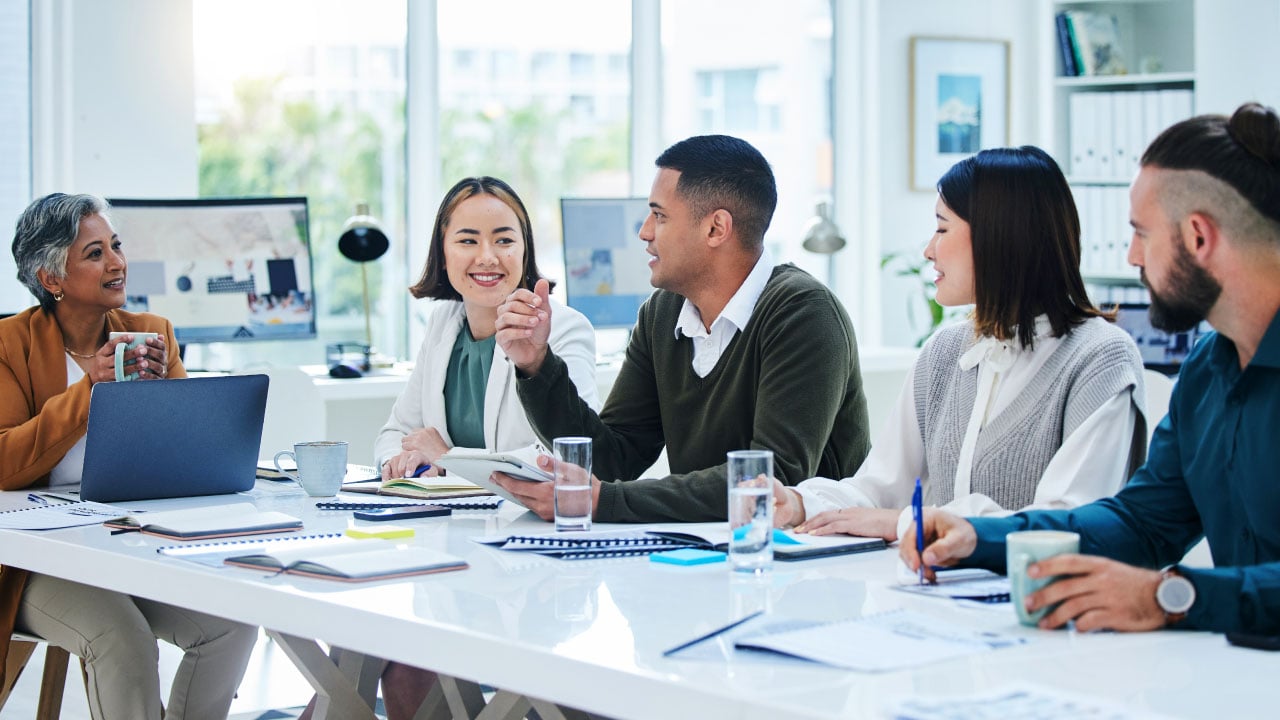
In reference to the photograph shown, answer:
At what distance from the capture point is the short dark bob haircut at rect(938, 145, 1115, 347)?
2.05m

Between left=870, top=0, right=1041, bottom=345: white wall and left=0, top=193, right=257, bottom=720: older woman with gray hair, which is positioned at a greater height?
left=870, top=0, right=1041, bottom=345: white wall

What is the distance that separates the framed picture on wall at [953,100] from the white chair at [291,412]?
3.22 metres

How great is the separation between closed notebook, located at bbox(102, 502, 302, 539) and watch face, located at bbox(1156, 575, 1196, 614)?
4.03ft

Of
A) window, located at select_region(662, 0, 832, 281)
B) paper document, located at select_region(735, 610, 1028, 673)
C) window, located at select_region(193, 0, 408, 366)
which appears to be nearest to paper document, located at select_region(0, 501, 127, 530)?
paper document, located at select_region(735, 610, 1028, 673)

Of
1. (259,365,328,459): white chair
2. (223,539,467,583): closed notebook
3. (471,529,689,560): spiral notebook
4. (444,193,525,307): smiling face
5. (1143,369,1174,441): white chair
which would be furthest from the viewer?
(259,365,328,459): white chair

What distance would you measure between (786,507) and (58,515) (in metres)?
1.12

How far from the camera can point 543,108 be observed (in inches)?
A: 217

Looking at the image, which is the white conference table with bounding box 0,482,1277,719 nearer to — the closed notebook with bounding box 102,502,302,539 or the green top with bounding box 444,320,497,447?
the closed notebook with bounding box 102,502,302,539

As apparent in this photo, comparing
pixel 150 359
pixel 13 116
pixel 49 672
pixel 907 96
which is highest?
pixel 907 96

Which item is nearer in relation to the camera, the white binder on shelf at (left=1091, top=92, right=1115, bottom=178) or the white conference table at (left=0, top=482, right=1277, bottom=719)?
the white conference table at (left=0, top=482, right=1277, bottom=719)

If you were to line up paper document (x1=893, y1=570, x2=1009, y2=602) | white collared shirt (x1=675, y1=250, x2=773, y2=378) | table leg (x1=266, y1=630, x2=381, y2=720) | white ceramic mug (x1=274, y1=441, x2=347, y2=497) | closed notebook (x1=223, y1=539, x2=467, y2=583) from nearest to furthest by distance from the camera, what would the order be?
1. paper document (x1=893, y1=570, x2=1009, y2=602)
2. closed notebook (x1=223, y1=539, x2=467, y2=583)
3. table leg (x1=266, y1=630, x2=381, y2=720)
4. white ceramic mug (x1=274, y1=441, x2=347, y2=497)
5. white collared shirt (x1=675, y1=250, x2=773, y2=378)

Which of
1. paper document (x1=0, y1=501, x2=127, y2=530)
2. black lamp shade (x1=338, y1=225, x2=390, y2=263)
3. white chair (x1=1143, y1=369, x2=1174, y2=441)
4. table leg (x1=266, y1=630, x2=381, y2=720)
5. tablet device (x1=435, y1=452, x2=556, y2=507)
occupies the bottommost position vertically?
table leg (x1=266, y1=630, x2=381, y2=720)

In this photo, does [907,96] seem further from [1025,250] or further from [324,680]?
[324,680]

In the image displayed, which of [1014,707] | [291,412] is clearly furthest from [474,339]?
[1014,707]
